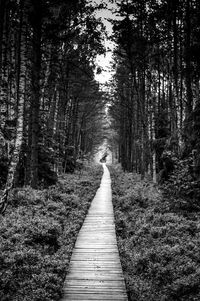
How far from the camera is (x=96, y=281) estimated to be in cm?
761

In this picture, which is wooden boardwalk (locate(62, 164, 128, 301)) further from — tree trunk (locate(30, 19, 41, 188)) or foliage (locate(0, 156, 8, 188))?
foliage (locate(0, 156, 8, 188))

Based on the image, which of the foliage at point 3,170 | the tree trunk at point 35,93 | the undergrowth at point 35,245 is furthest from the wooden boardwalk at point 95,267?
the foliage at point 3,170

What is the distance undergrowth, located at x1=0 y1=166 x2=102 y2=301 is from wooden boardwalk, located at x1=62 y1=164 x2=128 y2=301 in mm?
294

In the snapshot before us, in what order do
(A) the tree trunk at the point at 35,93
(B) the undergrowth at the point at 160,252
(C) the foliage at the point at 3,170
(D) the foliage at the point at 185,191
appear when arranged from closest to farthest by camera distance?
(B) the undergrowth at the point at 160,252, (D) the foliage at the point at 185,191, (A) the tree trunk at the point at 35,93, (C) the foliage at the point at 3,170

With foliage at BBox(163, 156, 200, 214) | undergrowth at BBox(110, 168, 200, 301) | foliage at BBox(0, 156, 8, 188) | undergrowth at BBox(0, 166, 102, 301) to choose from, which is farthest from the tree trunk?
foliage at BBox(163, 156, 200, 214)

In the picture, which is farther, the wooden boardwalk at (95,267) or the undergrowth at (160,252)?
the undergrowth at (160,252)

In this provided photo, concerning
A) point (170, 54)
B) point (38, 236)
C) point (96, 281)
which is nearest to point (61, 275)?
point (96, 281)

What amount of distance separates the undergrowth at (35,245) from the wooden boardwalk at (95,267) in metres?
0.29

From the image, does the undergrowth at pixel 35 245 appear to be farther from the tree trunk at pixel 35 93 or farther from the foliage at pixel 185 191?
the foliage at pixel 185 191

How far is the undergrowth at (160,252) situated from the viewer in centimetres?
708

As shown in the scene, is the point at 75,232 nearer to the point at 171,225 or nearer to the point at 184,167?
the point at 171,225

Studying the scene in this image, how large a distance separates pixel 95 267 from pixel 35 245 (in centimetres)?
199

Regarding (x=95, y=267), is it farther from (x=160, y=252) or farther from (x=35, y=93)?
(x=35, y=93)

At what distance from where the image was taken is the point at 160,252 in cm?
880
